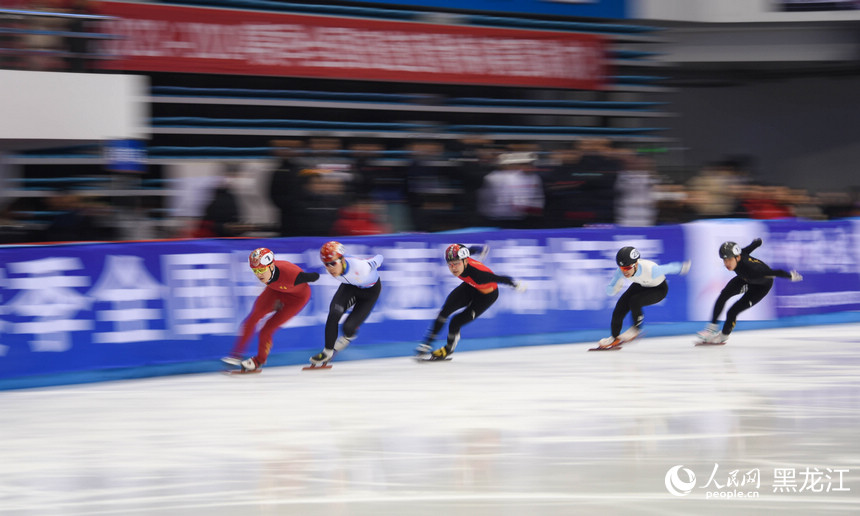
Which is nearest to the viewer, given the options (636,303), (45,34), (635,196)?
(636,303)

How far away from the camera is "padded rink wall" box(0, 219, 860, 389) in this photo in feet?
29.3

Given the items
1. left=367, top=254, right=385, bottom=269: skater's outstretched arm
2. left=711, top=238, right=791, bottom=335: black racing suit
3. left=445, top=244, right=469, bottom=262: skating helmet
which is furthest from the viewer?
left=711, top=238, right=791, bottom=335: black racing suit

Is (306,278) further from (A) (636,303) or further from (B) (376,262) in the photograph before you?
(A) (636,303)

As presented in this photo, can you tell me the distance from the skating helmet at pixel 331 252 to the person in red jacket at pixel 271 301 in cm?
Answer: 17

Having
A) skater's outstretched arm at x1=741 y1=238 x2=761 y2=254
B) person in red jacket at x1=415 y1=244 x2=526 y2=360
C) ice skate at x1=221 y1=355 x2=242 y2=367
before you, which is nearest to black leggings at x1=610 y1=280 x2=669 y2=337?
skater's outstretched arm at x1=741 y1=238 x2=761 y2=254

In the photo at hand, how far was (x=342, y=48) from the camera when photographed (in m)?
14.6

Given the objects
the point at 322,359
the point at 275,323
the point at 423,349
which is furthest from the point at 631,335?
the point at 275,323

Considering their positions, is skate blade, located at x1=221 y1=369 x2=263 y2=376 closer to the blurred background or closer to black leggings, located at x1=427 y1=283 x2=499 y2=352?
the blurred background

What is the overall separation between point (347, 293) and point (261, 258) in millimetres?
915

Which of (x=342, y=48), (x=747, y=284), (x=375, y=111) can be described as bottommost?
(x=747, y=284)

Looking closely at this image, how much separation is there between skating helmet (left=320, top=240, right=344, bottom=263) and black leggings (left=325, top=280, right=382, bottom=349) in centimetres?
38

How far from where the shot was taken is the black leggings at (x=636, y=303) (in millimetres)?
10555

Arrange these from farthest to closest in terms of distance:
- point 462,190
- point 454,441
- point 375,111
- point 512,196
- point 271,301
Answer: point 375,111, point 512,196, point 462,190, point 271,301, point 454,441

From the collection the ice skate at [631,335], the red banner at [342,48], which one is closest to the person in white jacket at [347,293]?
the ice skate at [631,335]
